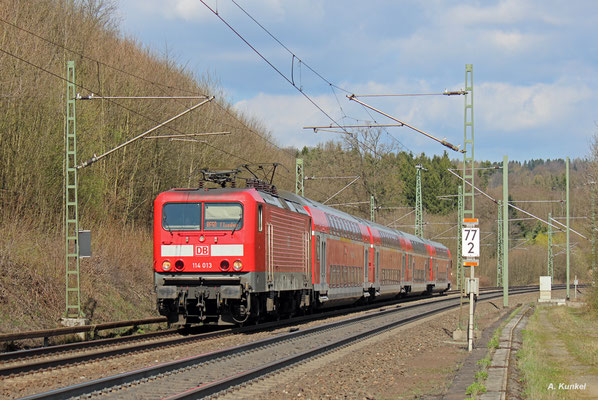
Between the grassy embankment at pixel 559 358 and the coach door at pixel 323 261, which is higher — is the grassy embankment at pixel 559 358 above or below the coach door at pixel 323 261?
below

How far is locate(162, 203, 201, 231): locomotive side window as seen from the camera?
19.3 m

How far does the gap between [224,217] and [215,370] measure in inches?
252

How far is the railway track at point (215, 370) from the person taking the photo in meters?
10.8

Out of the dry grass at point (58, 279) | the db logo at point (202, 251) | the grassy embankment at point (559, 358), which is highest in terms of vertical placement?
the db logo at point (202, 251)

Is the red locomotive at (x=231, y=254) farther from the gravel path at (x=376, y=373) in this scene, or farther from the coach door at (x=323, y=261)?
the gravel path at (x=376, y=373)

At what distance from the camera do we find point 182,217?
19.4 m

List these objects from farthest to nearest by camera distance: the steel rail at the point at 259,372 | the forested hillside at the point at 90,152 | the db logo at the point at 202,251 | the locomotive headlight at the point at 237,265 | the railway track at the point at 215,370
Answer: the forested hillside at the point at 90,152 → the db logo at the point at 202,251 → the locomotive headlight at the point at 237,265 → the railway track at the point at 215,370 → the steel rail at the point at 259,372

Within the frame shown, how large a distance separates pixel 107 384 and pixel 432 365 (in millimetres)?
7020

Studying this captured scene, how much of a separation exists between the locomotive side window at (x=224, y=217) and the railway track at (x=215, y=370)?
2.96m

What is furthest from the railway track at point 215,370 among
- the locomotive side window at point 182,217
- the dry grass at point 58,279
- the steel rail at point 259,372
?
the dry grass at point 58,279

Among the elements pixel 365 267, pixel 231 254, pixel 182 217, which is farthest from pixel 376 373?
pixel 365 267

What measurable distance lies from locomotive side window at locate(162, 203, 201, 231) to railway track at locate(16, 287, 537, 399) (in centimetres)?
355

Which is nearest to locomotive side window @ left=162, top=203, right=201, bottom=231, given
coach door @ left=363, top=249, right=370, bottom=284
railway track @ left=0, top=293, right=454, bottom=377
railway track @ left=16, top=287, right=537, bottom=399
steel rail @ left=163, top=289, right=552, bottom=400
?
railway track @ left=0, top=293, right=454, bottom=377

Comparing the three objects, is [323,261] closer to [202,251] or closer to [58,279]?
[202,251]
